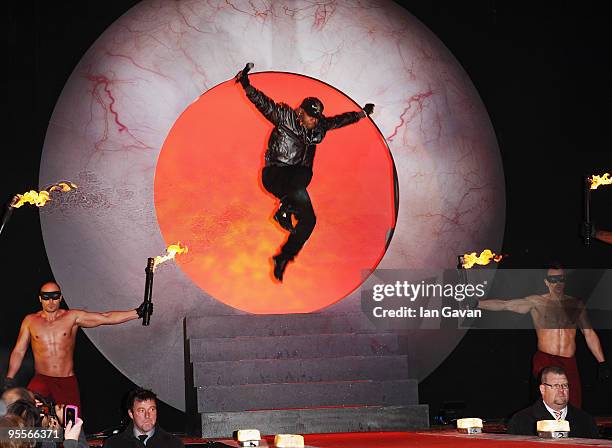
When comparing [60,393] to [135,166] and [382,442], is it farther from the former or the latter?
[382,442]

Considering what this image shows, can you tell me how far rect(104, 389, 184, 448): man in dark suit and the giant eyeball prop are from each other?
9.60ft

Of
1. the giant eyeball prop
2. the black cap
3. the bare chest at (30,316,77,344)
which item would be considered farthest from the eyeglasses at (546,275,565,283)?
the bare chest at (30,316,77,344)

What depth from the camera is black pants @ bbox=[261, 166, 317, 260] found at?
9.87m

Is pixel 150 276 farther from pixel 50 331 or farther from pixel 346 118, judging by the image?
pixel 346 118

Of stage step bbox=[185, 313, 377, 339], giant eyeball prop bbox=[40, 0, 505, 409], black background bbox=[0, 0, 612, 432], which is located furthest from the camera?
black background bbox=[0, 0, 612, 432]

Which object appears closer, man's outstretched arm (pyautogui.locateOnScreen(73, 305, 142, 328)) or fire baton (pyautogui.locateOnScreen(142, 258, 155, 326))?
fire baton (pyautogui.locateOnScreen(142, 258, 155, 326))

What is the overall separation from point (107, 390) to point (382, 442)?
327cm

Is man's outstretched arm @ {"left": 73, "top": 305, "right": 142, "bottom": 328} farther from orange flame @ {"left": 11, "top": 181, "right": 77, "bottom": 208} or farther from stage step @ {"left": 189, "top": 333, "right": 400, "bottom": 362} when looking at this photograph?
orange flame @ {"left": 11, "top": 181, "right": 77, "bottom": 208}

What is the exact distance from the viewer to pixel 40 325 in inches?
341

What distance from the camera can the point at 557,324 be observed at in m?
9.61

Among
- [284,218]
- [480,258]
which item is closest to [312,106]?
[284,218]

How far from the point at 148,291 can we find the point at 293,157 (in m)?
1.93

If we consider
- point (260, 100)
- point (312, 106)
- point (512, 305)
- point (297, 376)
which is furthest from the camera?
point (512, 305)

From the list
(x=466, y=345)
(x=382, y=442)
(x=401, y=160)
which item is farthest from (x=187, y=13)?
(x=382, y=442)
